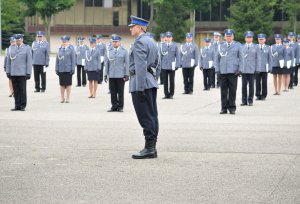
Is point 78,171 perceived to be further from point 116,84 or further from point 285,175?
point 116,84

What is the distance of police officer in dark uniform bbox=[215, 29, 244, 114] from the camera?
1955cm

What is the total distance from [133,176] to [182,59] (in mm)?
19835

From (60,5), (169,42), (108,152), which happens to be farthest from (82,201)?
(60,5)

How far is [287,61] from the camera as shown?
28.8m

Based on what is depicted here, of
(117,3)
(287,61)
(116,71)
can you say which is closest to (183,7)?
(117,3)

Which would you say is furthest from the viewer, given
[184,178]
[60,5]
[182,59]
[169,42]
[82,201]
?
[60,5]

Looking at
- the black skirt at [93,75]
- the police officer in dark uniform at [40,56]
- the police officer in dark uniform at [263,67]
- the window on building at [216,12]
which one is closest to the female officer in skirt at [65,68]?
the black skirt at [93,75]

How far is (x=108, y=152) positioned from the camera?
12.2m

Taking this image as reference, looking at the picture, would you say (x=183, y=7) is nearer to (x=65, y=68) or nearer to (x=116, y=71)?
(x=65, y=68)

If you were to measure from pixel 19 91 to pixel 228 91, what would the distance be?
499 cm

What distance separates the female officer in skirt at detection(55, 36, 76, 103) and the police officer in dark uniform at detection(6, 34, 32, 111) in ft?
10.1

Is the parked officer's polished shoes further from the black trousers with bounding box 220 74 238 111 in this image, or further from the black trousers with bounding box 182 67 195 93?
the black trousers with bounding box 182 67 195 93

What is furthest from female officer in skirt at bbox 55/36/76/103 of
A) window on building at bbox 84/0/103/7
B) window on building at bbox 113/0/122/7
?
window on building at bbox 84/0/103/7

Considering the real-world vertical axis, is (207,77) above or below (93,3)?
below
